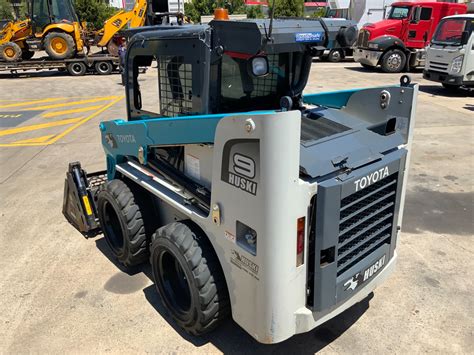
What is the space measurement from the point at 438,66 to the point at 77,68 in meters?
14.7

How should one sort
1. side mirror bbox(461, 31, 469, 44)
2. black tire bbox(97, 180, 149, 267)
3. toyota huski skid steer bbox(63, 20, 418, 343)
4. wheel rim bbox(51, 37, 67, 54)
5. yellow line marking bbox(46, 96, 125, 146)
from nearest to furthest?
toyota huski skid steer bbox(63, 20, 418, 343)
black tire bbox(97, 180, 149, 267)
yellow line marking bbox(46, 96, 125, 146)
side mirror bbox(461, 31, 469, 44)
wheel rim bbox(51, 37, 67, 54)

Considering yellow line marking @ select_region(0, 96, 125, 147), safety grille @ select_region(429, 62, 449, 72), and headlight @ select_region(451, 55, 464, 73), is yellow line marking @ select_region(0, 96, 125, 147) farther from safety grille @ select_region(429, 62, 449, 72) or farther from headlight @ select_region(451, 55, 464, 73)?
headlight @ select_region(451, 55, 464, 73)

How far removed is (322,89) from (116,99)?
6937 millimetres

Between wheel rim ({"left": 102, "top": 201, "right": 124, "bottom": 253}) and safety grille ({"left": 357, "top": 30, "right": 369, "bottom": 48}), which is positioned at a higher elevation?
safety grille ({"left": 357, "top": 30, "right": 369, "bottom": 48})

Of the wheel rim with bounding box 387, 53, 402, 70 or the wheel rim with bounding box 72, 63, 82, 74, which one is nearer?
the wheel rim with bounding box 387, 53, 402, 70

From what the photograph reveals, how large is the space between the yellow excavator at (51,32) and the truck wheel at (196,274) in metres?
17.5

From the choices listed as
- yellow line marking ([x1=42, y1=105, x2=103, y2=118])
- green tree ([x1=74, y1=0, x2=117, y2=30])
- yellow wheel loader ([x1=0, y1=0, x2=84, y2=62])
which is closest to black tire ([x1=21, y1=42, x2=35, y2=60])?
yellow wheel loader ([x1=0, y1=0, x2=84, y2=62])

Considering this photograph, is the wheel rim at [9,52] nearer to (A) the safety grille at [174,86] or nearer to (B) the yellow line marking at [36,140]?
(B) the yellow line marking at [36,140]

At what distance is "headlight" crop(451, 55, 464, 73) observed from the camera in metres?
12.6

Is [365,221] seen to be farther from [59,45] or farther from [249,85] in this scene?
[59,45]

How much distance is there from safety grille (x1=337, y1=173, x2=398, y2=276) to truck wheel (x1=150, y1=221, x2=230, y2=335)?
896 millimetres

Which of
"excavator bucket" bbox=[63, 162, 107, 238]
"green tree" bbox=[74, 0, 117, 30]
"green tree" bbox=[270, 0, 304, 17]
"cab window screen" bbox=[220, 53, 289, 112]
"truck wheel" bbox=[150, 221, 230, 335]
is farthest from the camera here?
"green tree" bbox=[74, 0, 117, 30]

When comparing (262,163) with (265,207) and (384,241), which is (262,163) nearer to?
(265,207)

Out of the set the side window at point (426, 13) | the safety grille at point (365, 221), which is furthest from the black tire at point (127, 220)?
the side window at point (426, 13)
